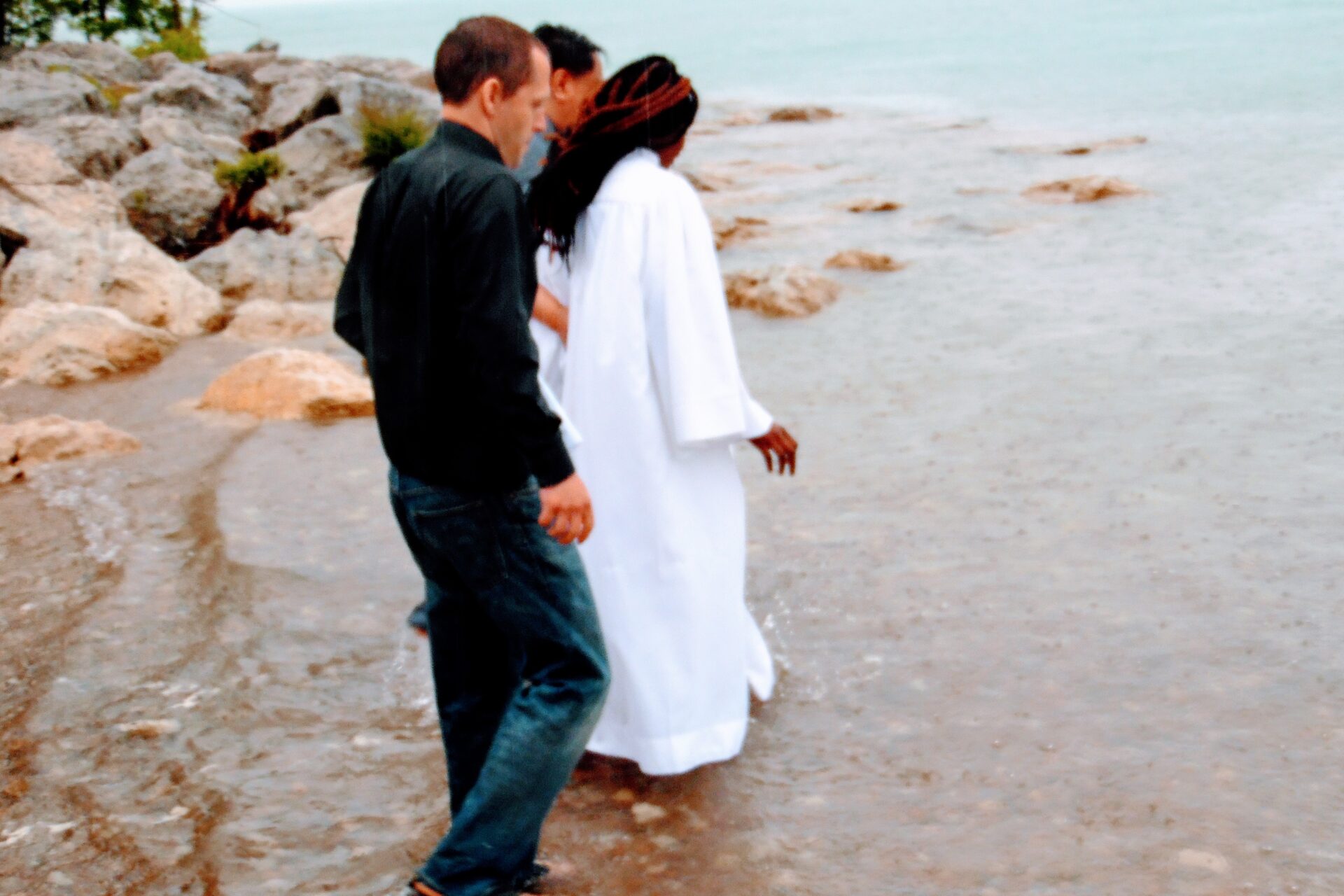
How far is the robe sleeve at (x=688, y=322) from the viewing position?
10.7 ft

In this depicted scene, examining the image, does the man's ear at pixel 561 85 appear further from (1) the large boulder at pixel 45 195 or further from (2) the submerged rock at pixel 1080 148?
(2) the submerged rock at pixel 1080 148

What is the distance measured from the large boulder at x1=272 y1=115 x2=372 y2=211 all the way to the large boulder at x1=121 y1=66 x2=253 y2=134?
2346 mm

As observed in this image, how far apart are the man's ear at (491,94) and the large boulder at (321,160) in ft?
37.5

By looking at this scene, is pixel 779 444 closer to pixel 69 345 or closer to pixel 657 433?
pixel 657 433

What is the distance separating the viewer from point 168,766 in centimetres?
357

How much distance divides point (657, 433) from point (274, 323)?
636cm

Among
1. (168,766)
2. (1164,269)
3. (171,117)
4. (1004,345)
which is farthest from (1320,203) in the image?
(168,766)

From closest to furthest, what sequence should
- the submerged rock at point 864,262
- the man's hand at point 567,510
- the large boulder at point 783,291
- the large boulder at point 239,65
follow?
the man's hand at point 567,510 < the large boulder at point 783,291 < the submerged rock at point 864,262 < the large boulder at point 239,65

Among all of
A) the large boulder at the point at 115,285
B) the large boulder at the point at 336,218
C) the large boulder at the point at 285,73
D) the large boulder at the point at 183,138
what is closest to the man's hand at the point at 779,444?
the large boulder at the point at 115,285

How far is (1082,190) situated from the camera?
13898mm

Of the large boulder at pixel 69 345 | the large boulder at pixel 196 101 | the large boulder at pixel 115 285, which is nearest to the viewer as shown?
the large boulder at pixel 69 345

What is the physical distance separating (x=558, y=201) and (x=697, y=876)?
5.26 ft

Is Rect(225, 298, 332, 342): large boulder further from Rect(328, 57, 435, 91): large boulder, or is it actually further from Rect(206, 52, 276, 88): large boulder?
Rect(328, 57, 435, 91): large boulder

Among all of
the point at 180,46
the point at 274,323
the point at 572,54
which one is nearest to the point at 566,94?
the point at 572,54
